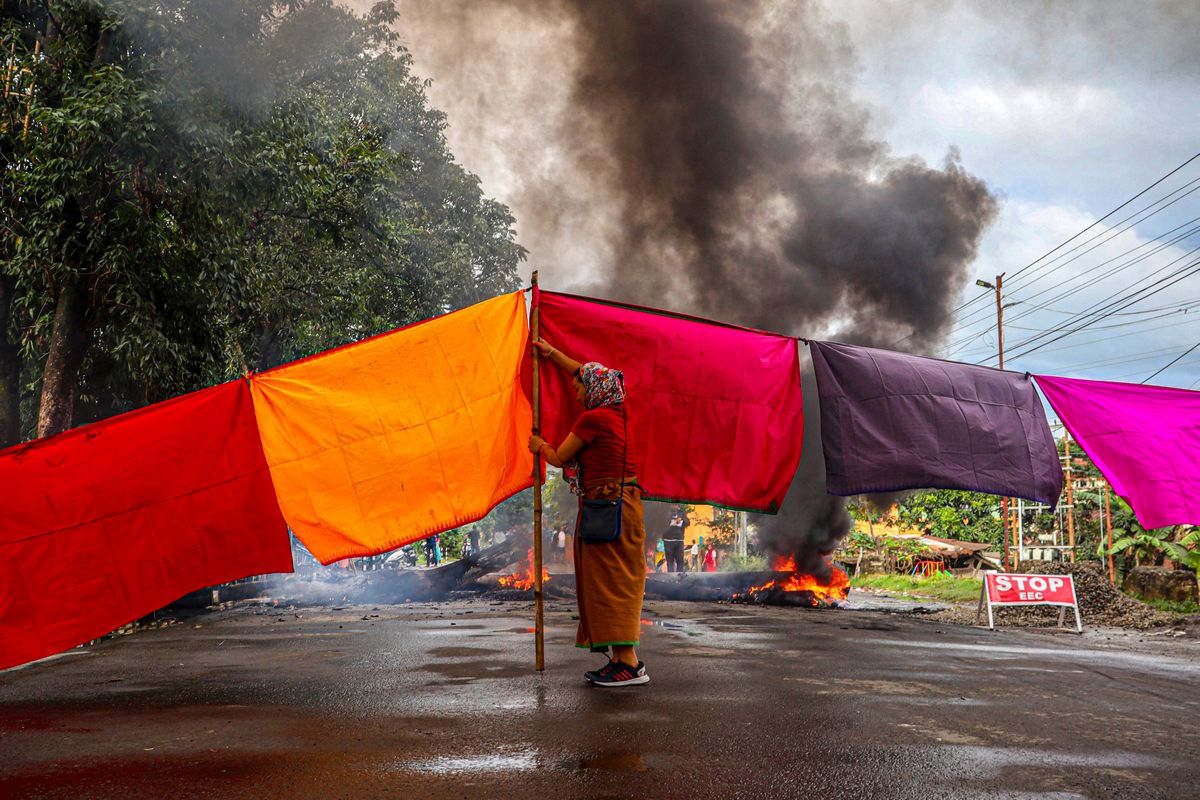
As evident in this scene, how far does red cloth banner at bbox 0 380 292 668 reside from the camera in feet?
17.3

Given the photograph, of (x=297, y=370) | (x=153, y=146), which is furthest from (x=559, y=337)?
(x=153, y=146)

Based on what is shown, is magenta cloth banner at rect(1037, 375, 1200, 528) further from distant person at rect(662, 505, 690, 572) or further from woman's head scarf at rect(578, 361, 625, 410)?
distant person at rect(662, 505, 690, 572)

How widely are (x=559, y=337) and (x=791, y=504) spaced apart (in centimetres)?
1755

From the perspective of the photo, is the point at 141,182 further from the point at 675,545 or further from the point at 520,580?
the point at 675,545

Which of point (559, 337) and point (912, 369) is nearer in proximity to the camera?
point (559, 337)

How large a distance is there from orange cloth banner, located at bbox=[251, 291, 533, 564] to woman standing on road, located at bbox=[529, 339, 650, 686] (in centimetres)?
44

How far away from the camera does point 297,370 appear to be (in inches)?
232

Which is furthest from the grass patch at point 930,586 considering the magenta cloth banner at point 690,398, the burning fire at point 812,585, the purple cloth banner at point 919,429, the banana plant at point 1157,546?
the magenta cloth banner at point 690,398

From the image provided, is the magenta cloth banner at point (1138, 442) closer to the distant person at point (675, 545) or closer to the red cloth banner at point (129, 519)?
the red cloth banner at point (129, 519)

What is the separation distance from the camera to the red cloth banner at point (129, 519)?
17.3 feet

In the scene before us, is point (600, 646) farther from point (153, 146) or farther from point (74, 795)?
point (153, 146)

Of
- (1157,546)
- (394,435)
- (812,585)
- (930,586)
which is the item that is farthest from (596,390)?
(930,586)

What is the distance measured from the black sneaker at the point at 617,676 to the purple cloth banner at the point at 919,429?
243 centimetres

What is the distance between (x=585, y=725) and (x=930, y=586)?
23.9m
